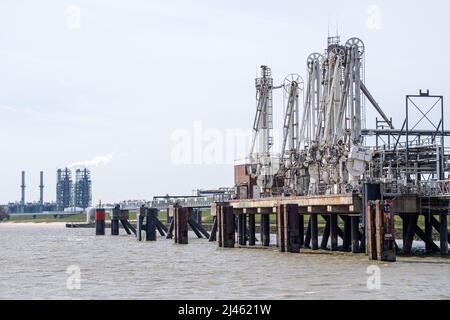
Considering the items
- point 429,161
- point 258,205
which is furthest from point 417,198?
point 258,205

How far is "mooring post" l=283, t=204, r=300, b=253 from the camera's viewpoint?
67.0 meters

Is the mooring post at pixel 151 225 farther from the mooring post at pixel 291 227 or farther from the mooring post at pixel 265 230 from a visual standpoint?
the mooring post at pixel 291 227

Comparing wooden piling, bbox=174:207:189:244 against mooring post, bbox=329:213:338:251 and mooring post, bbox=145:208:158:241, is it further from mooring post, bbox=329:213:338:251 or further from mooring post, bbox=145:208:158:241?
mooring post, bbox=329:213:338:251

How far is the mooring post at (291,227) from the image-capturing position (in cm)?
6700

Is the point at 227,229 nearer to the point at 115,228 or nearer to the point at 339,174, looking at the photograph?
the point at 339,174

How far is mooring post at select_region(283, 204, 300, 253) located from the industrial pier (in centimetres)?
7

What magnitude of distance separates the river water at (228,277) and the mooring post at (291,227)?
4.10 ft

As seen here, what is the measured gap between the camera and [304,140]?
86062 millimetres

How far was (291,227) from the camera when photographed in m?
67.4

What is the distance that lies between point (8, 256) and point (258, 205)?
22017mm

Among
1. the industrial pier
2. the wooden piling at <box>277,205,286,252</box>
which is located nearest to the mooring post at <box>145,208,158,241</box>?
the industrial pier

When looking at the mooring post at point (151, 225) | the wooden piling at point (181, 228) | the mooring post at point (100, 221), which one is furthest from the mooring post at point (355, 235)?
the mooring post at point (100, 221)

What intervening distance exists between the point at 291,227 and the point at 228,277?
18797 mm
